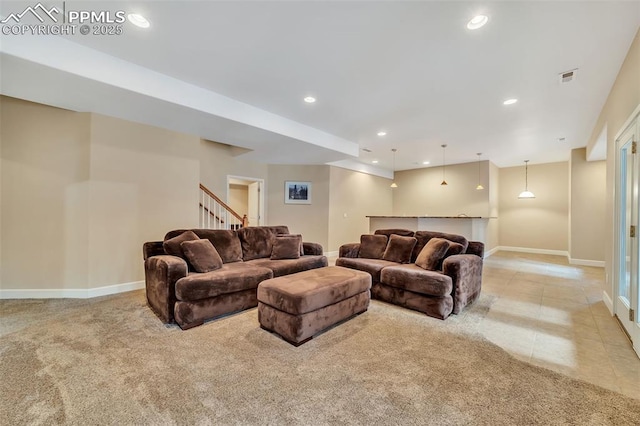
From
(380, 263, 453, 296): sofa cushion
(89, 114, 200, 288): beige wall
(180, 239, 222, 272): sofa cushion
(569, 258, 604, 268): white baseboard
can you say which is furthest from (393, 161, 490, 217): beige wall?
(180, 239, 222, 272): sofa cushion

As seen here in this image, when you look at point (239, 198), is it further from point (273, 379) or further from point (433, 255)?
point (273, 379)

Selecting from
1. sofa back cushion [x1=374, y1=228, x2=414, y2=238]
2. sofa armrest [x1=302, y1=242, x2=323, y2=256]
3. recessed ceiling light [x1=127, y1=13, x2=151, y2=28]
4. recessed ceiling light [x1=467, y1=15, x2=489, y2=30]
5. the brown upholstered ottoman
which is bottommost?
the brown upholstered ottoman

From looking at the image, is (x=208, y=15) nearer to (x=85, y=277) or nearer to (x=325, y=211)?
(x=85, y=277)

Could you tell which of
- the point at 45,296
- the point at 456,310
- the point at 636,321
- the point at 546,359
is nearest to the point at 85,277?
the point at 45,296

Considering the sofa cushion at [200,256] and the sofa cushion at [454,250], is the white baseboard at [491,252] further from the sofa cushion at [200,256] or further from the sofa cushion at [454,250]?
the sofa cushion at [200,256]

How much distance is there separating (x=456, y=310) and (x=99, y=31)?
15.2 feet

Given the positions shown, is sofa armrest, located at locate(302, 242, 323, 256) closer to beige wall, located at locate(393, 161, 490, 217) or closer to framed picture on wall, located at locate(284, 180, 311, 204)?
framed picture on wall, located at locate(284, 180, 311, 204)

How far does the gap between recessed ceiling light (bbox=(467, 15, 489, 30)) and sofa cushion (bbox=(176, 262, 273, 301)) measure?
3.24 meters

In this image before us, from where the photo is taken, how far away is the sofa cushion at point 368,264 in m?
3.63

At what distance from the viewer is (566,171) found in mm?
7527

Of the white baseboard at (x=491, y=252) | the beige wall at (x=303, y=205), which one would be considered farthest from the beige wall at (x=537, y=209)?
the beige wall at (x=303, y=205)

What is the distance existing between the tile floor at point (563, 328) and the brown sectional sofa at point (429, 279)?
380 millimetres

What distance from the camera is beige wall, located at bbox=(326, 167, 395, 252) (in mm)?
7289

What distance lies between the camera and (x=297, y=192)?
7211 millimetres
